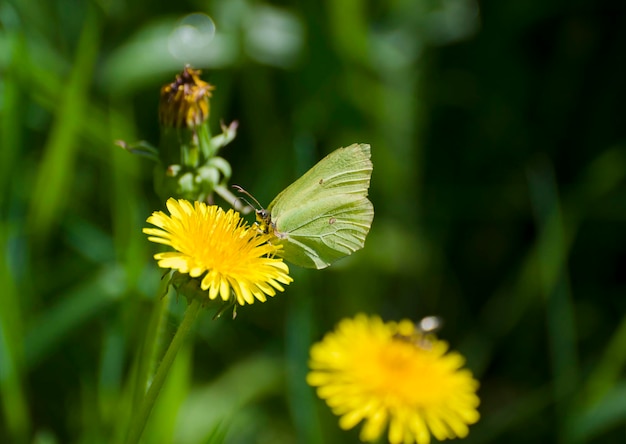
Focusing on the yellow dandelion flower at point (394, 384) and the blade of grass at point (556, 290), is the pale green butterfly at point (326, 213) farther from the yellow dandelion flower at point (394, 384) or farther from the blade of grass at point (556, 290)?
the blade of grass at point (556, 290)

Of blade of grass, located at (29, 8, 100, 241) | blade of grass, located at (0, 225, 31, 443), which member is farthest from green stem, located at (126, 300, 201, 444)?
blade of grass, located at (29, 8, 100, 241)

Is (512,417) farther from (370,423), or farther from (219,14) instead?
(219,14)

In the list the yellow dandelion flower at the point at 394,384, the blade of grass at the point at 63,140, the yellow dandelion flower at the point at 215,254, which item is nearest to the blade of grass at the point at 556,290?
the yellow dandelion flower at the point at 394,384

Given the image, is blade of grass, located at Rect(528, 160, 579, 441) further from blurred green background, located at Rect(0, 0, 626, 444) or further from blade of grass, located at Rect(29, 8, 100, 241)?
blade of grass, located at Rect(29, 8, 100, 241)

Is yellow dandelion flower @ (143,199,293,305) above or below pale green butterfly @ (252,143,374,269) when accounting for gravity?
below

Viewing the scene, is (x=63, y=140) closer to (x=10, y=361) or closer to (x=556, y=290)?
(x=10, y=361)

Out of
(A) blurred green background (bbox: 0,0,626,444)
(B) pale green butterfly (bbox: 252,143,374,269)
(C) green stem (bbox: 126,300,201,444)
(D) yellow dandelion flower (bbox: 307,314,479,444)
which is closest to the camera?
(C) green stem (bbox: 126,300,201,444)

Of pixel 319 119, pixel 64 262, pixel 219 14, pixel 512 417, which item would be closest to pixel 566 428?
pixel 512 417
